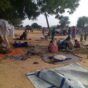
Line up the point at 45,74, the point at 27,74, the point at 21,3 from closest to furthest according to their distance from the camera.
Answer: the point at 45,74 < the point at 27,74 < the point at 21,3

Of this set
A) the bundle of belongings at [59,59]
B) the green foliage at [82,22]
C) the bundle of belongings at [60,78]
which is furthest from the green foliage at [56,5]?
Answer: the green foliage at [82,22]

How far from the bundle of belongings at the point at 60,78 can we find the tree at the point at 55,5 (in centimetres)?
1221

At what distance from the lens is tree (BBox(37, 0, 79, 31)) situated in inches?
790

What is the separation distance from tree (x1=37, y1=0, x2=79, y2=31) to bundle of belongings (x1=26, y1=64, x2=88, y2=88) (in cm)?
1221

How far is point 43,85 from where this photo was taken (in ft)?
24.9

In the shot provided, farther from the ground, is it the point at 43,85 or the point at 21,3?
the point at 21,3

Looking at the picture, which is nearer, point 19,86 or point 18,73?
point 19,86

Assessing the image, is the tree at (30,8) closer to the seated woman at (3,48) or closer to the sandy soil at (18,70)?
the seated woman at (3,48)

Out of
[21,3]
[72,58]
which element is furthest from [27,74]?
[21,3]

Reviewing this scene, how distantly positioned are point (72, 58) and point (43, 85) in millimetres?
4732

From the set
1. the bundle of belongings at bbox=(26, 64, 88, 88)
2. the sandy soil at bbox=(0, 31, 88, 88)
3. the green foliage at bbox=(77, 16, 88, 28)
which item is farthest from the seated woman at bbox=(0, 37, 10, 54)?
the green foliage at bbox=(77, 16, 88, 28)

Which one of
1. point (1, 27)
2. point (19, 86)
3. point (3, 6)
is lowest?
point (19, 86)

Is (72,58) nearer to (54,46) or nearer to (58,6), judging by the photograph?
(54,46)

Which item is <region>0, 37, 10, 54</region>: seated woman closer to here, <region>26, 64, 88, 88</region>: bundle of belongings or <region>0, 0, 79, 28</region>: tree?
<region>0, 0, 79, 28</region>: tree
